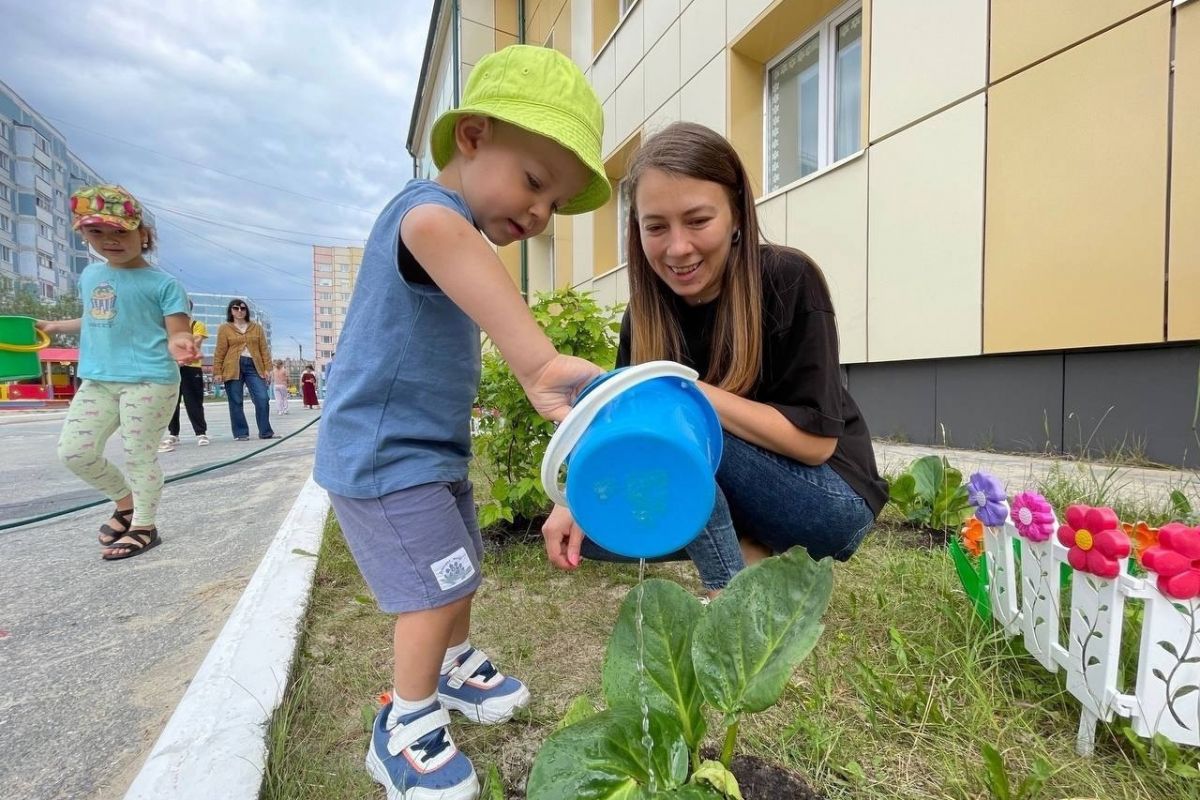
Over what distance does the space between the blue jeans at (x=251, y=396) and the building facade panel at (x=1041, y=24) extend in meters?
7.31

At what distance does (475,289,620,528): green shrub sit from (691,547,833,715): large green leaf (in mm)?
1417

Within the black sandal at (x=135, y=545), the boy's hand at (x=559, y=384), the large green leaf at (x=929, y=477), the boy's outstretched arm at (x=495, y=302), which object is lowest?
the black sandal at (x=135, y=545)

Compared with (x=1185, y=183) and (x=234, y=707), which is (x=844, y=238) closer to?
(x=1185, y=183)

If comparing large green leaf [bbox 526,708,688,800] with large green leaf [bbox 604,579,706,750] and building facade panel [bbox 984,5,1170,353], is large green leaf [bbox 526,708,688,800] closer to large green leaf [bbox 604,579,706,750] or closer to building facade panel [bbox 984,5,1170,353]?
large green leaf [bbox 604,579,706,750]

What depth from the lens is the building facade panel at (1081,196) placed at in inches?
104

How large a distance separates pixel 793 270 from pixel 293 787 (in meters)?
1.48

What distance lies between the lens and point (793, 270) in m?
1.50

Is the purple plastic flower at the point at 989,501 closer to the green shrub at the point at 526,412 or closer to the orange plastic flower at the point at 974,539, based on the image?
the orange plastic flower at the point at 974,539

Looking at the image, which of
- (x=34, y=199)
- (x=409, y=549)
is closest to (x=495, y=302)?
(x=409, y=549)

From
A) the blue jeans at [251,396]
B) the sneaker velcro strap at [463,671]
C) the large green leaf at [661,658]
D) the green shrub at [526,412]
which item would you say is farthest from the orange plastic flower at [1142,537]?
the blue jeans at [251,396]

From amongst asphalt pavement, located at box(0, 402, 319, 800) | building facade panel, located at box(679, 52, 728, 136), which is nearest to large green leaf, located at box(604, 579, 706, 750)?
asphalt pavement, located at box(0, 402, 319, 800)

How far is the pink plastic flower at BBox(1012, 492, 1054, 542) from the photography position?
112cm

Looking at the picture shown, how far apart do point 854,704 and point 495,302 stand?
102cm

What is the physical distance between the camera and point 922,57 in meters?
3.64
